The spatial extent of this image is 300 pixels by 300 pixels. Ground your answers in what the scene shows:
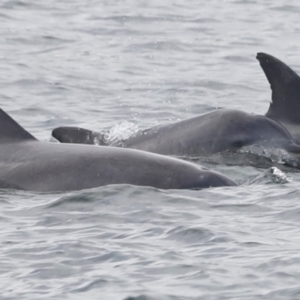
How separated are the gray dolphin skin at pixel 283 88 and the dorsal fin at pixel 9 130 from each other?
3.72 metres

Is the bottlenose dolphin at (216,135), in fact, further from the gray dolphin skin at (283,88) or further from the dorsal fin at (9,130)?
the dorsal fin at (9,130)

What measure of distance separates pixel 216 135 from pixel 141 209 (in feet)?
11.2

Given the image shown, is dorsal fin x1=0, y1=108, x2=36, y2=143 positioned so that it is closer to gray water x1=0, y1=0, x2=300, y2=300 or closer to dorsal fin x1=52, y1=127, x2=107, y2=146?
gray water x1=0, y1=0, x2=300, y2=300

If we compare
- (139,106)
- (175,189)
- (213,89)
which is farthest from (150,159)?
(213,89)

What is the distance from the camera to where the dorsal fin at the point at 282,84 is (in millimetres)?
12633

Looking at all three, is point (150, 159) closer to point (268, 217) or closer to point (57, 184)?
point (57, 184)

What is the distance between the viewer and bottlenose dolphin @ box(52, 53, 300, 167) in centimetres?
1234

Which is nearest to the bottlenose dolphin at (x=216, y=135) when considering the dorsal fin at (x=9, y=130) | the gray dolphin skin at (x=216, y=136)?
the gray dolphin skin at (x=216, y=136)

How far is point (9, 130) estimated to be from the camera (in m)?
10.4

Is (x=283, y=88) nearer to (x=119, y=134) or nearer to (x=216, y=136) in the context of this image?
(x=216, y=136)

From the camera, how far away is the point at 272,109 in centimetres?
1280

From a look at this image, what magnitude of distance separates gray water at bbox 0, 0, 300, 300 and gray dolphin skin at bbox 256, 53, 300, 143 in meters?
1.40

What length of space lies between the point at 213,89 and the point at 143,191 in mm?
10268

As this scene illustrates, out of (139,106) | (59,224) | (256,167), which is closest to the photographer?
(59,224)
